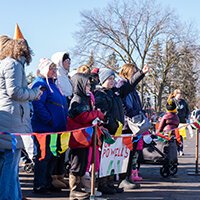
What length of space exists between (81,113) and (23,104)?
3.70ft

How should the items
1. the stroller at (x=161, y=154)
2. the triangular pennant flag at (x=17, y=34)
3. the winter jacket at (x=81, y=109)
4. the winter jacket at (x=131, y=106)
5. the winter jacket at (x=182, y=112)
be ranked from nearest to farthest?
the triangular pennant flag at (x=17, y=34)
the winter jacket at (x=81, y=109)
the winter jacket at (x=131, y=106)
the stroller at (x=161, y=154)
the winter jacket at (x=182, y=112)

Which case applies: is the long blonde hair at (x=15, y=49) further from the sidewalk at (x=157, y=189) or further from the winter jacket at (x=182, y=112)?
the winter jacket at (x=182, y=112)

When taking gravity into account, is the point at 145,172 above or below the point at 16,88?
below

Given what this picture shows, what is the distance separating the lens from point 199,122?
31.9 ft

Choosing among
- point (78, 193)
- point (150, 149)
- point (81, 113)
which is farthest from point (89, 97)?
point (150, 149)

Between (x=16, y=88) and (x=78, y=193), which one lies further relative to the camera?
(x=78, y=193)

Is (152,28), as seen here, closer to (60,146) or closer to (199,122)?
(199,122)

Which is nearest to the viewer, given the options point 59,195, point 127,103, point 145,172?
point 59,195

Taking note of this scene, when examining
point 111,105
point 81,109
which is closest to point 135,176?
point 111,105

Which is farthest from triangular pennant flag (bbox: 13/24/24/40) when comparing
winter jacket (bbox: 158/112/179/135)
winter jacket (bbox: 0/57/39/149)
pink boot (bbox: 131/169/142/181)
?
winter jacket (bbox: 158/112/179/135)

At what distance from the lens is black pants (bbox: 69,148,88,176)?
6216 mm

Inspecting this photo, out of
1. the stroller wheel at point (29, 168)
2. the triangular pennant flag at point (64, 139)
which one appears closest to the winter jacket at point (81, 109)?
the triangular pennant flag at point (64, 139)

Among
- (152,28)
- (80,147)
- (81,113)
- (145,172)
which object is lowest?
(145,172)

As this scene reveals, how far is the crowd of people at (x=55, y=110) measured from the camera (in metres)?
5.09
